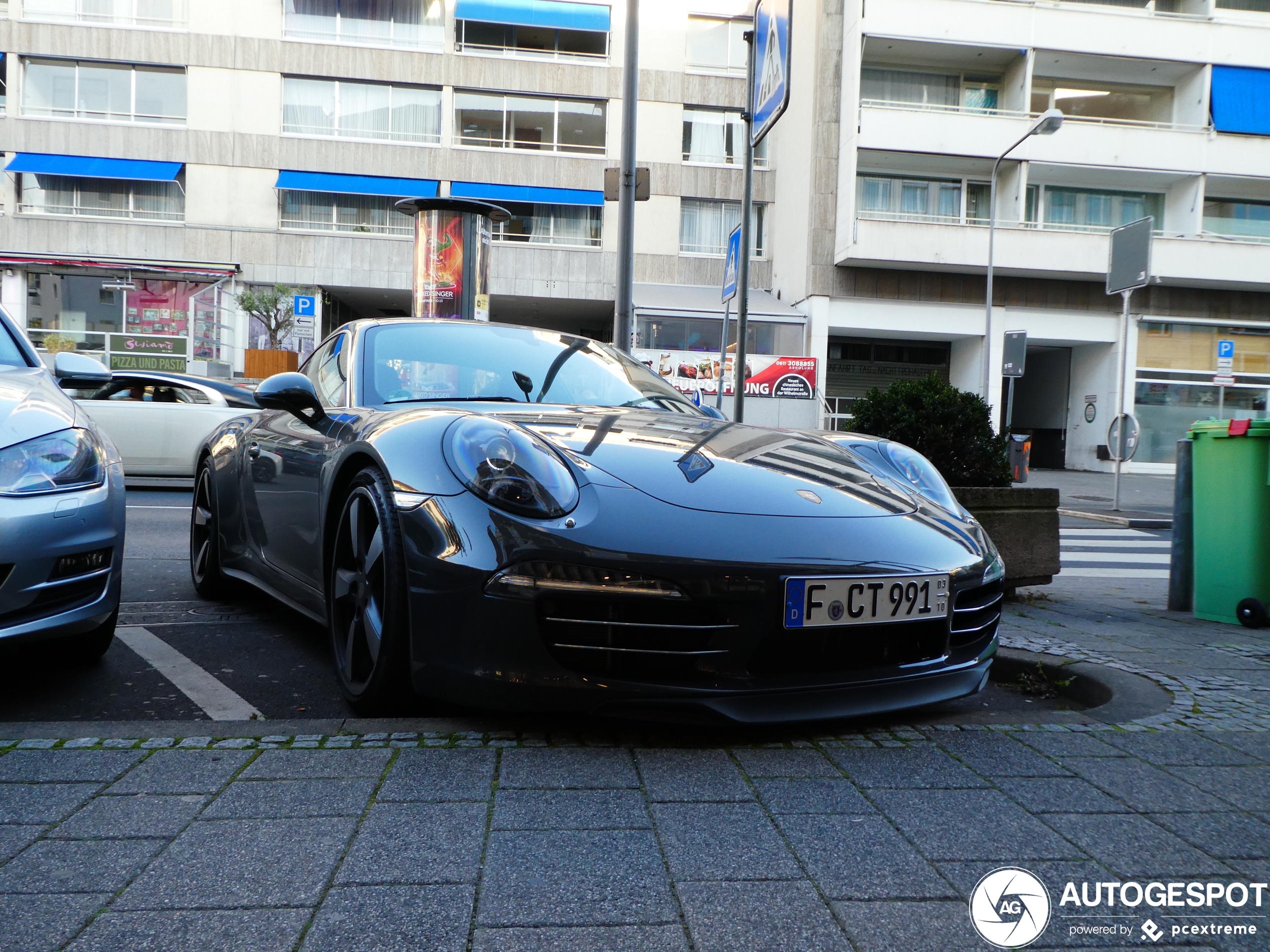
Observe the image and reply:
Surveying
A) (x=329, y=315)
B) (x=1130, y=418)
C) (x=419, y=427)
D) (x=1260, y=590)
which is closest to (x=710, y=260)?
(x=329, y=315)

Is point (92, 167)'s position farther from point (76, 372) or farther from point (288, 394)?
point (288, 394)

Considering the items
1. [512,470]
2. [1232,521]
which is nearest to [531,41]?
[1232,521]

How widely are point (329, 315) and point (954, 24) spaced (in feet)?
60.7

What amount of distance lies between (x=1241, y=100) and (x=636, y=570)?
94.2 feet

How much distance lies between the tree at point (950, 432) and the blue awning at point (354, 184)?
941 inches

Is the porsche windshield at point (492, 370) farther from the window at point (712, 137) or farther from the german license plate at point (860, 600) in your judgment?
the window at point (712, 137)

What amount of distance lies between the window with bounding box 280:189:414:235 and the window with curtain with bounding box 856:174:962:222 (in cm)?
1227

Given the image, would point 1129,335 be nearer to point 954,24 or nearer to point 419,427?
point 954,24

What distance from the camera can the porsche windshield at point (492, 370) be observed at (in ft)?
11.1

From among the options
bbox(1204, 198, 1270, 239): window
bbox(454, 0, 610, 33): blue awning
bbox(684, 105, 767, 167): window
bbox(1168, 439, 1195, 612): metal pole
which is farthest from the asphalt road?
bbox(1204, 198, 1270, 239): window

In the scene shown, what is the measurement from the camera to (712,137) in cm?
2880

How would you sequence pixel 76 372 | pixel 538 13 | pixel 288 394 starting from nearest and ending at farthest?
pixel 288 394 < pixel 76 372 < pixel 538 13

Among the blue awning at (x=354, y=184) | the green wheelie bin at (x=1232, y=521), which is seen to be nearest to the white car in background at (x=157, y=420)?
the green wheelie bin at (x=1232, y=521)

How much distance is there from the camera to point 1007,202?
24594mm
